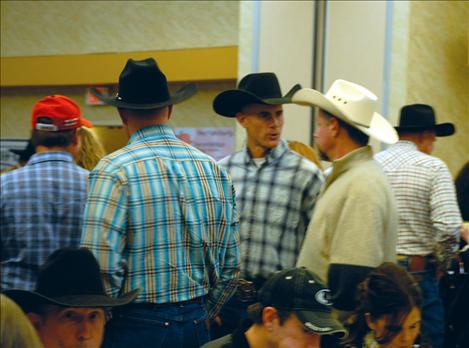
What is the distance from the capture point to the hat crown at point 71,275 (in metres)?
3.02

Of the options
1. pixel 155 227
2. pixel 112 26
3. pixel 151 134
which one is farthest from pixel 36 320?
pixel 112 26

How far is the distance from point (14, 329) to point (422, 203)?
3.34 meters

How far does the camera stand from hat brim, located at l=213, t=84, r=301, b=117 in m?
4.49

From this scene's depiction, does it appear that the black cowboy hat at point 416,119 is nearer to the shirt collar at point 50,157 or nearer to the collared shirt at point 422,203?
the collared shirt at point 422,203

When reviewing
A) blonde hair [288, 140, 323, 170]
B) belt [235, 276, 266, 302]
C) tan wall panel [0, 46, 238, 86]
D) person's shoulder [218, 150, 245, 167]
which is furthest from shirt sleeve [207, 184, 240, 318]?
tan wall panel [0, 46, 238, 86]

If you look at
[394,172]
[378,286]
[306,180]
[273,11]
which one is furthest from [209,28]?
[378,286]

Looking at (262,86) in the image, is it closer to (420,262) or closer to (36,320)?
(420,262)

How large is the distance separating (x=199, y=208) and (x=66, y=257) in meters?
0.56

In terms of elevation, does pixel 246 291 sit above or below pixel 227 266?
below

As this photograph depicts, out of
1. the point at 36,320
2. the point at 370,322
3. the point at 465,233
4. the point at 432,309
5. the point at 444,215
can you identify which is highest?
the point at 444,215

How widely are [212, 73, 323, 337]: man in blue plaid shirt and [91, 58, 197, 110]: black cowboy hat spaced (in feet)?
2.87

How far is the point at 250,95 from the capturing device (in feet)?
14.8

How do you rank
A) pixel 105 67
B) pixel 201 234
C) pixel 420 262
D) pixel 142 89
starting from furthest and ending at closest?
pixel 105 67 < pixel 420 262 < pixel 142 89 < pixel 201 234

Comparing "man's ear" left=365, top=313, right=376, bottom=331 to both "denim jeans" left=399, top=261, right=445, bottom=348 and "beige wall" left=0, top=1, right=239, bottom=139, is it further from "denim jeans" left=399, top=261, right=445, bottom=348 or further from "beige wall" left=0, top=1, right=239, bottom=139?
"beige wall" left=0, top=1, right=239, bottom=139
